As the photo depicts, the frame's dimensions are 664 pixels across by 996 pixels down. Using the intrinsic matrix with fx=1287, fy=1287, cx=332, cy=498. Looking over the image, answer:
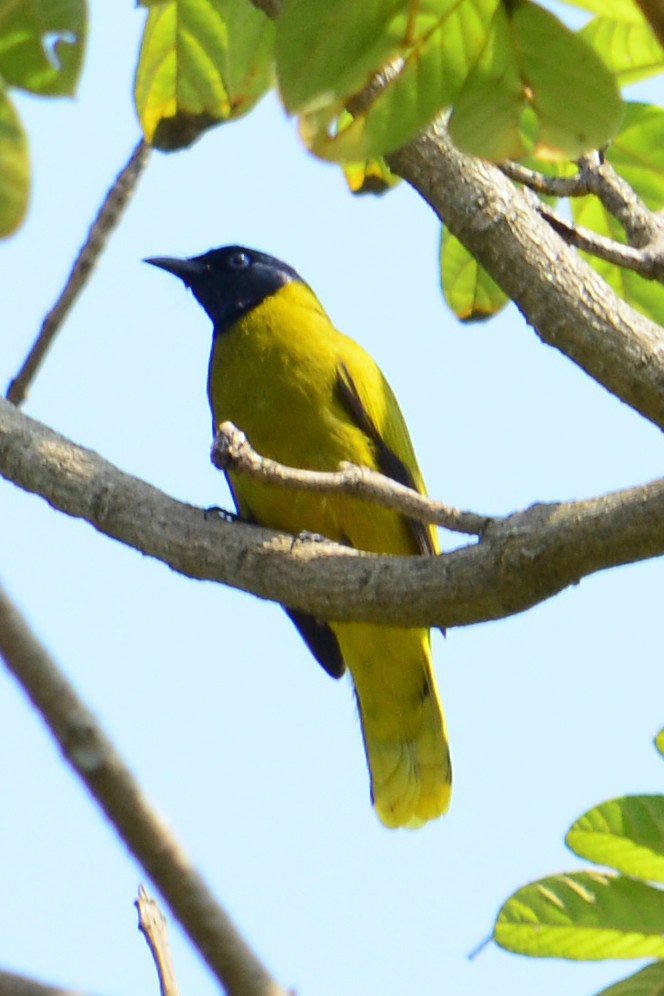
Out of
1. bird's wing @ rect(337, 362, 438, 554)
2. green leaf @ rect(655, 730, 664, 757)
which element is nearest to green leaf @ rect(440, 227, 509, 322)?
bird's wing @ rect(337, 362, 438, 554)

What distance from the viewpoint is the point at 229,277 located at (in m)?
5.78

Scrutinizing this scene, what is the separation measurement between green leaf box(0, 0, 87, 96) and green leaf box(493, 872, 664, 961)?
171 cm

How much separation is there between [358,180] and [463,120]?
224 cm

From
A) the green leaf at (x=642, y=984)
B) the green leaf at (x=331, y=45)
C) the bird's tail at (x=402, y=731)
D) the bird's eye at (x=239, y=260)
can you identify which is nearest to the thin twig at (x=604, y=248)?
the green leaf at (x=331, y=45)

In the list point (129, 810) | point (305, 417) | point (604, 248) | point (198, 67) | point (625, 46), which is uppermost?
point (198, 67)

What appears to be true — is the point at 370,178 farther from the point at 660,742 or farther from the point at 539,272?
the point at 660,742

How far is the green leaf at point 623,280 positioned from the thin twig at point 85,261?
1.33 m

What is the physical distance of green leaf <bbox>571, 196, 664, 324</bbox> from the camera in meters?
3.62

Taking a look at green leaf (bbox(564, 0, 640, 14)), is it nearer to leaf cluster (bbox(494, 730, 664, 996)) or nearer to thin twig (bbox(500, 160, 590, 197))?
thin twig (bbox(500, 160, 590, 197))

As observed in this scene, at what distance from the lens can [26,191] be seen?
59.0 inches

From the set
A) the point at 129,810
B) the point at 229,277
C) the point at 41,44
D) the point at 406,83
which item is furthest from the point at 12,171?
the point at 229,277

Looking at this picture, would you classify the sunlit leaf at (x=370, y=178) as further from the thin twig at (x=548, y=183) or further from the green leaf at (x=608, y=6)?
the green leaf at (x=608, y=6)

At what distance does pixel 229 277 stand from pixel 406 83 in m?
4.06

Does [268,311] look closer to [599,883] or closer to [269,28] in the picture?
[269,28]
